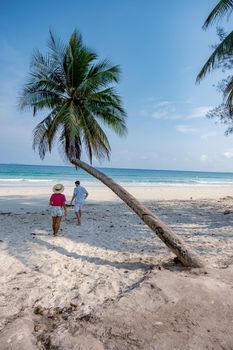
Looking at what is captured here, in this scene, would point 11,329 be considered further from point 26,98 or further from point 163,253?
point 26,98

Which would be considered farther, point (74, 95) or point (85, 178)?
point (85, 178)

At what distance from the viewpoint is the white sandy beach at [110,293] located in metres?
3.04

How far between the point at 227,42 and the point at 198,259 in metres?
7.73

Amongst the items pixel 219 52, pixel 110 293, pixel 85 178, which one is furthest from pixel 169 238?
pixel 85 178

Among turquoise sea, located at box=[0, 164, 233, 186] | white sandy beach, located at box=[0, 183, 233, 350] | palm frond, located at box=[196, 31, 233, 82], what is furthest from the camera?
turquoise sea, located at box=[0, 164, 233, 186]

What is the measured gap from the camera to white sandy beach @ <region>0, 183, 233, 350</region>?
304 cm

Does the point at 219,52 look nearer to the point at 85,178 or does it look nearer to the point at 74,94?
the point at 74,94

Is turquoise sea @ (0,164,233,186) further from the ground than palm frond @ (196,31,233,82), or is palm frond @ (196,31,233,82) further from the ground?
palm frond @ (196,31,233,82)

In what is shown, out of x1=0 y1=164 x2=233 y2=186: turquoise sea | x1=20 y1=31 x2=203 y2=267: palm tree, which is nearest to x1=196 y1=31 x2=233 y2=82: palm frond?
x1=20 y1=31 x2=203 y2=267: palm tree

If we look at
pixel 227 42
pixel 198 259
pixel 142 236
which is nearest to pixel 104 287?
pixel 198 259

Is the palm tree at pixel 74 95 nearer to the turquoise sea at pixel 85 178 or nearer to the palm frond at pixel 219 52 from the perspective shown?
the palm frond at pixel 219 52

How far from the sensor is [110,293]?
4195 millimetres

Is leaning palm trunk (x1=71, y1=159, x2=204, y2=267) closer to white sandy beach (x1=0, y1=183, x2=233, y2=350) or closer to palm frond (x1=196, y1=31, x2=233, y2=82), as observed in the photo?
white sandy beach (x1=0, y1=183, x2=233, y2=350)

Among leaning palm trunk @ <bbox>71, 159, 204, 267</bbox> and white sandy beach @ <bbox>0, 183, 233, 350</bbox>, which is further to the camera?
leaning palm trunk @ <bbox>71, 159, 204, 267</bbox>
